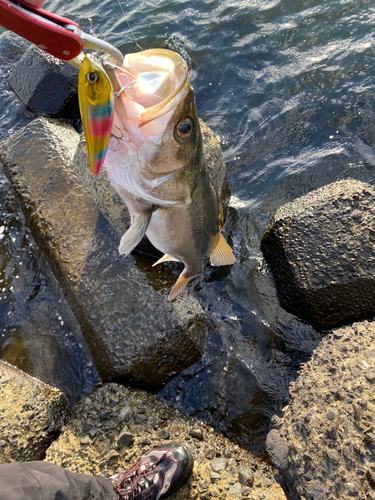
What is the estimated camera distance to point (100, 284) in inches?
152

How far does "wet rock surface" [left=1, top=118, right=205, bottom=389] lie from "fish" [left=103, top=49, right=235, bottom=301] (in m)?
0.91

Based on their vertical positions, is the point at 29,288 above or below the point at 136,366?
above

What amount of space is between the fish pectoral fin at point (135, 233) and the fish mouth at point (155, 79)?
2.59 feet

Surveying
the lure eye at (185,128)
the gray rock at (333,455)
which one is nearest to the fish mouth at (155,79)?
the lure eye at (185,128)

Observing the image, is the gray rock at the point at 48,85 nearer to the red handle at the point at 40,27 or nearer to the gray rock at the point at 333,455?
the red handle at the point at 40,27

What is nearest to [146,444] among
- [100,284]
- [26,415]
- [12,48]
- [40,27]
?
[26,415]

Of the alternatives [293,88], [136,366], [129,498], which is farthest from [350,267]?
[293,88]

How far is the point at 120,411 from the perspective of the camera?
10.9 ft

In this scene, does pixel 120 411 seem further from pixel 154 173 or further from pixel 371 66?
pixel 371 66

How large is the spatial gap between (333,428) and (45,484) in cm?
198

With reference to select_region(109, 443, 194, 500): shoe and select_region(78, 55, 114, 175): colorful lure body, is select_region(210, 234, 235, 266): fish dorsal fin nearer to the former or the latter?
select_region(78, 55, 114, 175): colorful lure body

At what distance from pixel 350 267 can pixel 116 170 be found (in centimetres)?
255

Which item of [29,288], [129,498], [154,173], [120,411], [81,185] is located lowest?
[129,498]

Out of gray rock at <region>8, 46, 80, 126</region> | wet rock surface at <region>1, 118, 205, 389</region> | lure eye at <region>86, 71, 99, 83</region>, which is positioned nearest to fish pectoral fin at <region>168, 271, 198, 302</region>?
wet rock surface at <region>1, 118, 205, 389</region>
